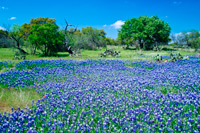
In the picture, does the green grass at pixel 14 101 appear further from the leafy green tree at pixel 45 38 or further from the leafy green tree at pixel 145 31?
the leafy green tree at pixel 145 31

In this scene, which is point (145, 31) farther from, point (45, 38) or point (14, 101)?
point (14, 101)

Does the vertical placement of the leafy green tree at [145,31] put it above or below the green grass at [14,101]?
above

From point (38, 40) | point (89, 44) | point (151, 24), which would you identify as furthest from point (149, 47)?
point (38, 40)

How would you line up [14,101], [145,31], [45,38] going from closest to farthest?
[14,101], [45,38], [145,31]

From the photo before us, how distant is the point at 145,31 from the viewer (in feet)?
158

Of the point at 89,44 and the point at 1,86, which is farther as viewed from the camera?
the point at 89,44

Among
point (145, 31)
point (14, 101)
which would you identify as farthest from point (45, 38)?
point (145, 31)

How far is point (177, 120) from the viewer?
4.06m

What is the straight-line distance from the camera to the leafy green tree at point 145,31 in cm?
4872

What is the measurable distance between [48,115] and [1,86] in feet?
13.6

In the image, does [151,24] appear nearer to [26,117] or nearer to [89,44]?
[89,44]

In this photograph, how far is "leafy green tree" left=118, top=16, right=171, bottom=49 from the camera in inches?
1918

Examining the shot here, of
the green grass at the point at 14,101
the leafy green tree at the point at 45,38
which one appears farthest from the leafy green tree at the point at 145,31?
the green grass at the point at 14,101

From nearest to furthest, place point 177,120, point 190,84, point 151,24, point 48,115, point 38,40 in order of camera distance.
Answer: point 177,120
point 48,115
point 190,84
point 38,40
point 151,24
